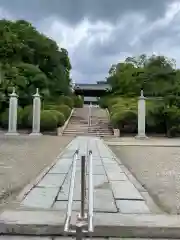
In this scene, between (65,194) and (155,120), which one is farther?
(155,120)

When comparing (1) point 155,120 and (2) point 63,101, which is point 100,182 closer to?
(1) point 155,120

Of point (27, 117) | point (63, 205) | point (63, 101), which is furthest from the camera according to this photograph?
point (63, 101)

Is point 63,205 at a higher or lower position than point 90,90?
lower

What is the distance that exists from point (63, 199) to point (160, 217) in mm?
1296

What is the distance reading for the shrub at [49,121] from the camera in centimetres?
2005

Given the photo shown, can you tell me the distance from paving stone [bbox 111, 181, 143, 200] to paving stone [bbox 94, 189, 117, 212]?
0.12m

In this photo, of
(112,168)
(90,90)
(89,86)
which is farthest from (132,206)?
(89,86)

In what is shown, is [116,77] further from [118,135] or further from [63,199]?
[63,199]

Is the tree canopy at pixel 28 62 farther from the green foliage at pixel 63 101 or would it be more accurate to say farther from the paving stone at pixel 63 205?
the paving stone at pixel 63 205

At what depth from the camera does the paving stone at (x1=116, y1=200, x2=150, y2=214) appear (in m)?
3.75

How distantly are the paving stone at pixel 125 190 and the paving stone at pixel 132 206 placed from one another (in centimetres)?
20

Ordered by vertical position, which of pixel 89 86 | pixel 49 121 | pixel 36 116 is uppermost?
pixel 89 86

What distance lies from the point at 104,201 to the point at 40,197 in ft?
2.76

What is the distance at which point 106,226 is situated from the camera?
10.4 feet
